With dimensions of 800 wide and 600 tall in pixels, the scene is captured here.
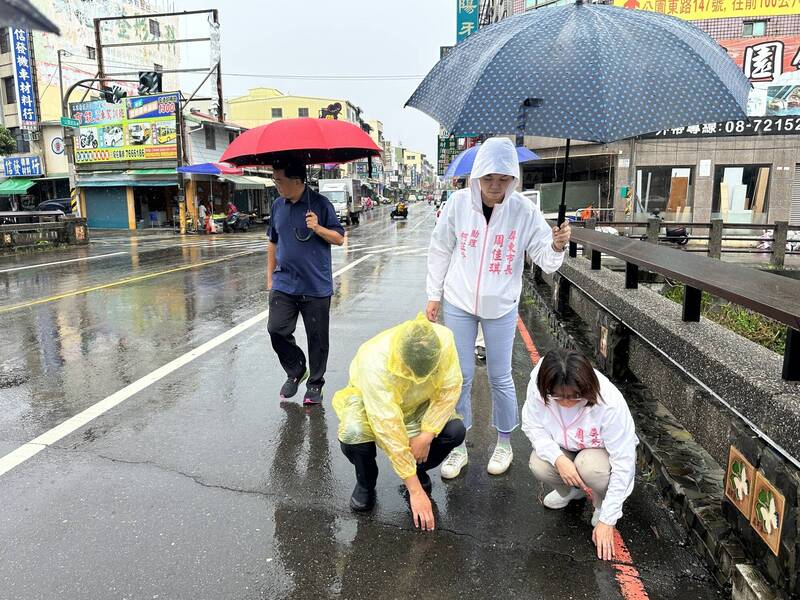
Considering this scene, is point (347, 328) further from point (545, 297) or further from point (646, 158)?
point (646, 158)

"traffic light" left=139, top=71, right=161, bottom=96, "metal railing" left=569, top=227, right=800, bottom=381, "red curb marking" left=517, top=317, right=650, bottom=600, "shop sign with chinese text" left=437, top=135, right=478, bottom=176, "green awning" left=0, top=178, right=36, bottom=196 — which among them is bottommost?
"red curb marking" left=517, top=317, right=650, bottom=600

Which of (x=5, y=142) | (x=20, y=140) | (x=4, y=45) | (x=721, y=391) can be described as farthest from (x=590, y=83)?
(x=4, y=45)

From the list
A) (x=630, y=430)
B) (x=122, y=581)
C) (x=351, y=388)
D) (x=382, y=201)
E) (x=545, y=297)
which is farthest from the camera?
(x=382, y=201)

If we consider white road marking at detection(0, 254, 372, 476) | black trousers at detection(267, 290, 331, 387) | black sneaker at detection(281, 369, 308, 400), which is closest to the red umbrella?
black trousers at detection(267, 290, 331, 387)

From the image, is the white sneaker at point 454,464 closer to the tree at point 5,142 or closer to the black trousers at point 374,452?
the black trousers at point 374,452

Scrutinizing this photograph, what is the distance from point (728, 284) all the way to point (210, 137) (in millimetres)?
32442

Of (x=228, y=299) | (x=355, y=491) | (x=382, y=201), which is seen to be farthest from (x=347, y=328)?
(x=382, y=201)

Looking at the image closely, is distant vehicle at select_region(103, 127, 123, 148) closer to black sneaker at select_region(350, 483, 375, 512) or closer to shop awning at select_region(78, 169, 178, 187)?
shop awning at select_region(78, 169, 178, 187)

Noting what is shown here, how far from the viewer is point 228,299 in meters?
9.35

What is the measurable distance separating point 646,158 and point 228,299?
62.6 ft

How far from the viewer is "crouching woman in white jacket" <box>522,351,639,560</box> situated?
107 inches

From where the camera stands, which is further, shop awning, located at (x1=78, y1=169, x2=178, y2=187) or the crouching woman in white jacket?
shop awning, located at (x1=78, y1=169, x2=178, y2=187)

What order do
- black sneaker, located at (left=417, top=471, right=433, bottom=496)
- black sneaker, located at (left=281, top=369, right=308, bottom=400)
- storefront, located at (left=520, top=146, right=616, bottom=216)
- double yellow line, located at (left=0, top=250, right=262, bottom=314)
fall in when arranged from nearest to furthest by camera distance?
black sneaker, located at (left=417, top=471, right=433, bottom=496), black sneaker, located at (left=281, top=369, right=308, bottom=400), double yellow line, located at (left=0, top=250, right=262, bottom=314), storefront, located at (left=520, top=146, right=616, bottom=216)

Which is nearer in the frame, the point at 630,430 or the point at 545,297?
the point at 630,430
